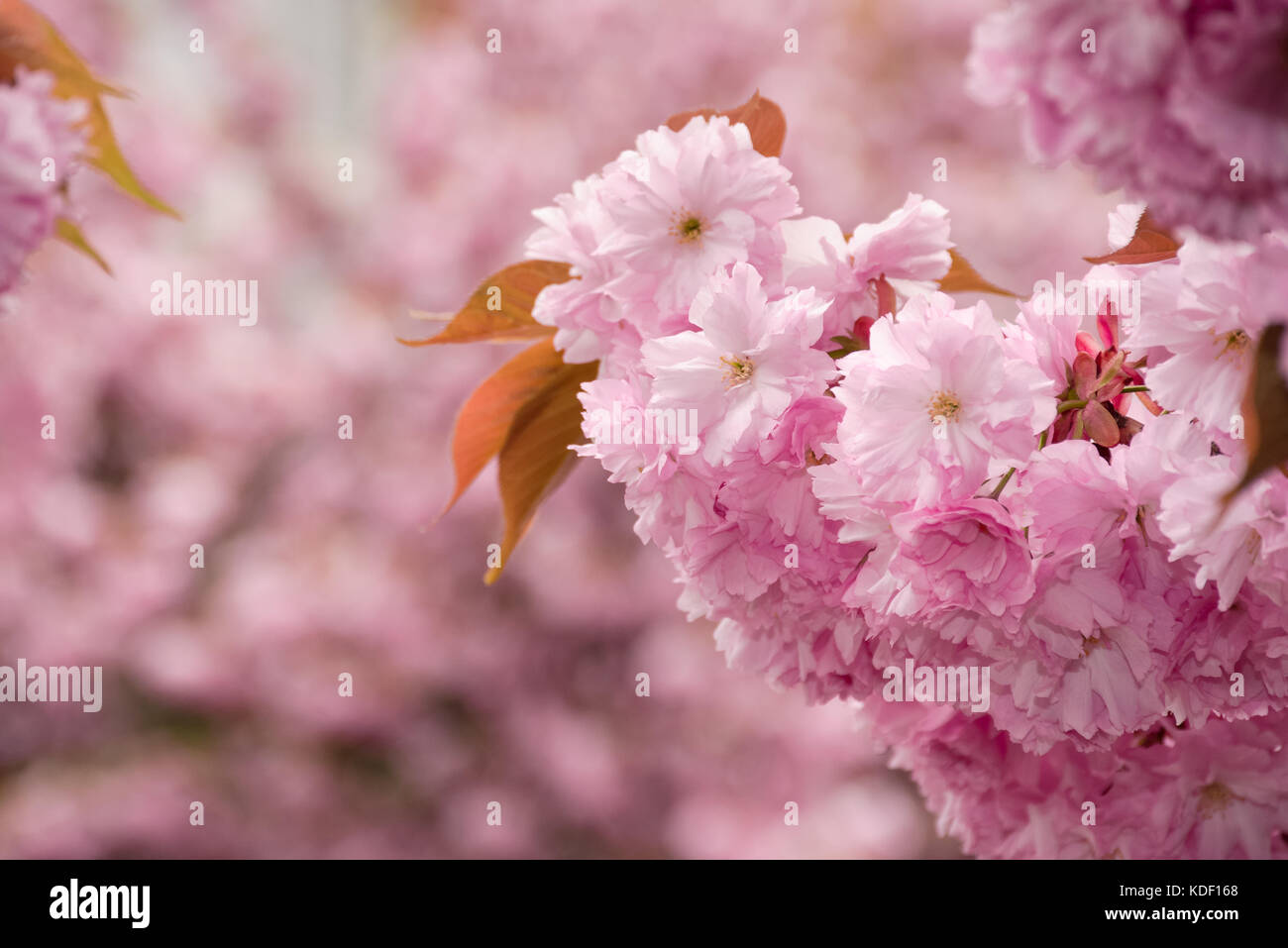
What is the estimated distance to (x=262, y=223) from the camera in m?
2.97

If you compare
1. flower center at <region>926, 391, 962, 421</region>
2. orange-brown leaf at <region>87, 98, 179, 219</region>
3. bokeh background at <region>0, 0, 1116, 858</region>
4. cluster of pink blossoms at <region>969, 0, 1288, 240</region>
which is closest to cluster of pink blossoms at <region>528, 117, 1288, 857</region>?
flower center at <region>926, 391, 962, 421</region>

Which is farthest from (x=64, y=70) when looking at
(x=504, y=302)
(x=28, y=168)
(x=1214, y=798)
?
(x=1214, y=798)

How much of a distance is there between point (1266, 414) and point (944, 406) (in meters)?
0.19

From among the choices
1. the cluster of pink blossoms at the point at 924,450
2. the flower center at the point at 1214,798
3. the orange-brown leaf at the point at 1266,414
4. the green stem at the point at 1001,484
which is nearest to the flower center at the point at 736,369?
the cluster of pink blossoms at the point at 924,450

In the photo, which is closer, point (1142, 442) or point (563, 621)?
point (1142, 442)

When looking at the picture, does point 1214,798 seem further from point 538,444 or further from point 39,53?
point 39,53

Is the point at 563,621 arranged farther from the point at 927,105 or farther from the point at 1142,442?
the point at 1142,442

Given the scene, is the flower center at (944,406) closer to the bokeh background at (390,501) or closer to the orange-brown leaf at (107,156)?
the orange-brown leaf at (107,156)

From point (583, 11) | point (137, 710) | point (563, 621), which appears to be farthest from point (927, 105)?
point (137, 710)

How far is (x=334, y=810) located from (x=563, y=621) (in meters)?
0.75

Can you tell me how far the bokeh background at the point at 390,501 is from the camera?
2.57 metres

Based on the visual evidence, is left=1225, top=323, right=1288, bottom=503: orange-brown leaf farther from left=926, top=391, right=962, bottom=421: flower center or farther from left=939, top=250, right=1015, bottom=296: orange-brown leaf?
left=939, top=250, right=1015, bottom=296: orange-brown leaf

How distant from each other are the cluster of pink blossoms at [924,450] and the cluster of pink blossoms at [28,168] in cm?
26

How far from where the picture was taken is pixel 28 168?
403mm
